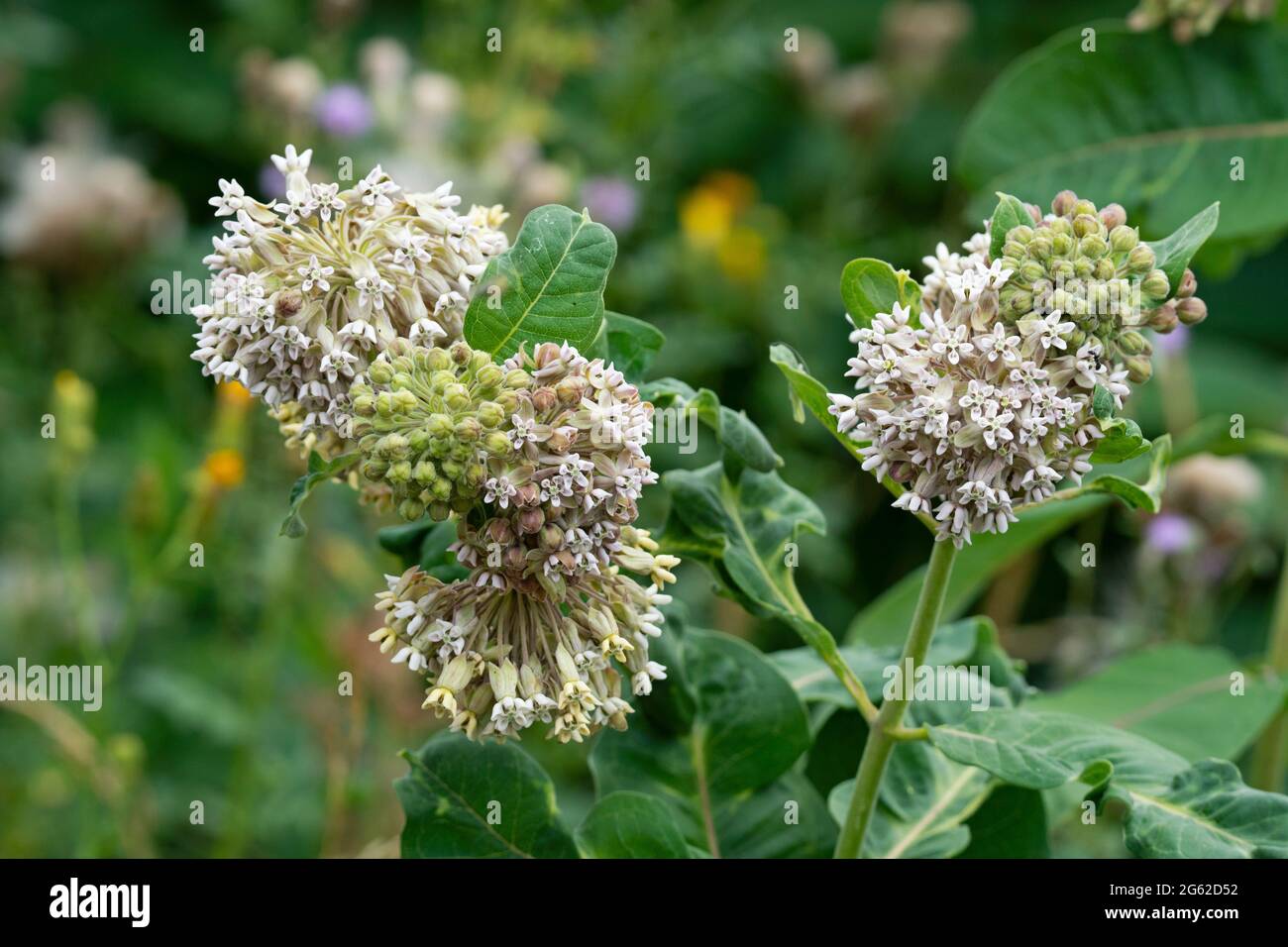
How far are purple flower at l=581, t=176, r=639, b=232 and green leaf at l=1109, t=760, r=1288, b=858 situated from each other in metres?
1.48

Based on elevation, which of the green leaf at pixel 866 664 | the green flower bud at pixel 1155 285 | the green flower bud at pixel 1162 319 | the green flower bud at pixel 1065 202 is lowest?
the green leaf at pixel 866 664

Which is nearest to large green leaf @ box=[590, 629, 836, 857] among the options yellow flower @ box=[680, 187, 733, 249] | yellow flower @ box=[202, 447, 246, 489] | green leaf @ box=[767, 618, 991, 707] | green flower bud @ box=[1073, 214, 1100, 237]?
green leaf @ box=[767, 618, 991, 707]

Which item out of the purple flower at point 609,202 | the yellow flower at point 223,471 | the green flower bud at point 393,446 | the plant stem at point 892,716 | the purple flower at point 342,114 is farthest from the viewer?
the purple flower at point 609,202

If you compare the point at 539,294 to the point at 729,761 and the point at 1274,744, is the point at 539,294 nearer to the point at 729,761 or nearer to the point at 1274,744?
the point at 729,761

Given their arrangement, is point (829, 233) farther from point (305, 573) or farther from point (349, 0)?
point (305, 573)

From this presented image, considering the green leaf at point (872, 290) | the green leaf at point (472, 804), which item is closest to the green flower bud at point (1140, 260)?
the green leaf at point (872, 290)

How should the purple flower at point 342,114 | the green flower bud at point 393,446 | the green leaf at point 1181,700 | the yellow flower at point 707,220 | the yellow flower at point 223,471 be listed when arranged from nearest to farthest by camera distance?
the green flower bud at point 393,446
the green leaf at point 1181,700
the yellow flower at point 223,471
the purple flower at point 342,114
the yellow flower at point 707,220

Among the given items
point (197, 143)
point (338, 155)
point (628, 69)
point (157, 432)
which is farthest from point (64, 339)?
point (628, 69)

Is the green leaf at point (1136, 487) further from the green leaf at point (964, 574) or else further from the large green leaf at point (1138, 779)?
the green leaf at point (964, 574)

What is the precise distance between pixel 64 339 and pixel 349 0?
723 millimetres

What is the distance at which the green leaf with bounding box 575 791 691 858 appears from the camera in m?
0.84

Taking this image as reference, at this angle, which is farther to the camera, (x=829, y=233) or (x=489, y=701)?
(x=829, y=233)

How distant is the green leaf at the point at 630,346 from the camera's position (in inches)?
33.8
